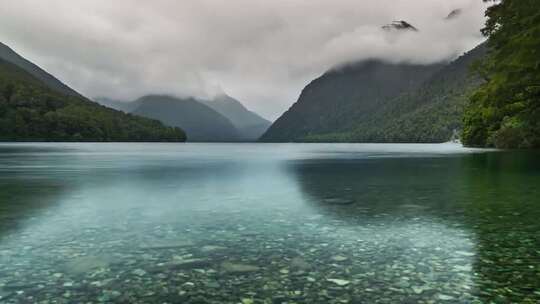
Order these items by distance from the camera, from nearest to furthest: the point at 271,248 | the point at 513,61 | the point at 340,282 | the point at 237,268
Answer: the point at 340,282
the point at 237,268
the point at 271,248
the point at 513,61

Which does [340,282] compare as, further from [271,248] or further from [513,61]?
[513,61]

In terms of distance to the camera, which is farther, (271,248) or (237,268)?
(271,248)

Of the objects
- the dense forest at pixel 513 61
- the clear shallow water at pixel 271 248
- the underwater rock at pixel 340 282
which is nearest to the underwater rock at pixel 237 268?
the clear shallow water at pixel 271 248

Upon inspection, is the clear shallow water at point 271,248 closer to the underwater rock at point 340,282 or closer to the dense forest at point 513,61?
the underwater rock at point 340,282

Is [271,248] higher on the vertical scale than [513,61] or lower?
lower

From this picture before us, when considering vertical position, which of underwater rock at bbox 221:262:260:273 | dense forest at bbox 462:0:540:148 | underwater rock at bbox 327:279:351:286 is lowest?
underwater rock at bbox 221:262:260:273

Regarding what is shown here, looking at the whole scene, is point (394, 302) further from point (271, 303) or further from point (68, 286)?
point (68, 286)

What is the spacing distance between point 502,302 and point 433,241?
5.75m

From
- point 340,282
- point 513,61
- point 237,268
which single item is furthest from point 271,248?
point 513,61


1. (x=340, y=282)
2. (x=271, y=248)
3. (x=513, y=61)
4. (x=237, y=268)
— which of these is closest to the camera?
(x=340, y=282)

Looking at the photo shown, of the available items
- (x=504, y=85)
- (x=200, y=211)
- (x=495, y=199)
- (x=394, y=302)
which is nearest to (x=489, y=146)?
Result: (x=504, y=85)

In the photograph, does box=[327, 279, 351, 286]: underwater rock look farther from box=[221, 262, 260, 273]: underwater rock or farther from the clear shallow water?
box=[221, 262, 260, 273]: underwater rock

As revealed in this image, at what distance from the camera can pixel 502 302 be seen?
952 cm

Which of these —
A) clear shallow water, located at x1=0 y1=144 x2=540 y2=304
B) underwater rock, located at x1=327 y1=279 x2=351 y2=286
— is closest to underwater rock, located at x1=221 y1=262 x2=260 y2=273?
clear shallow water, located at x1=0 y1=144 x2=540 y2=304
